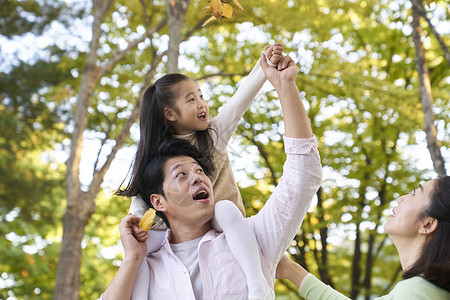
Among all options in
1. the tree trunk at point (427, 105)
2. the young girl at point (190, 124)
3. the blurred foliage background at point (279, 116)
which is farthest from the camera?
the blurred foliage background at point (279, 116)

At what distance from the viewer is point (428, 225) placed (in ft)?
4.61

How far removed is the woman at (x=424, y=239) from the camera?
4.38ft

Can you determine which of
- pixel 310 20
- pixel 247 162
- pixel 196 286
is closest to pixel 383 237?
pixel 247 162

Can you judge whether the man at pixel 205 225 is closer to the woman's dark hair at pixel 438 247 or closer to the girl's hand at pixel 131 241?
the girl's hand at pixel 131 241

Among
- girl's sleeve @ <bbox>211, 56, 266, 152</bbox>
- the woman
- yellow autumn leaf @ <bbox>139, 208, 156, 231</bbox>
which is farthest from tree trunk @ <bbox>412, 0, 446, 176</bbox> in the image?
yellow autumn leaf @ <bbox>139, 208, 156, 231</bbox>

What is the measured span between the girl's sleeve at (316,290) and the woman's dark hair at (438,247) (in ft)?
0.77

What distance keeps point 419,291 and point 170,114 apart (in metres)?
0.97

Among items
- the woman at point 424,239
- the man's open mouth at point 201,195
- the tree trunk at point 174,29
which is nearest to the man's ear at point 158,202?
the man's open mouth at point 201,195

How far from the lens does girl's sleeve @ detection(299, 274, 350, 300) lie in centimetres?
157

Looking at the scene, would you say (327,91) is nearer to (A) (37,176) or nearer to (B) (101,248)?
(B) (101,248)

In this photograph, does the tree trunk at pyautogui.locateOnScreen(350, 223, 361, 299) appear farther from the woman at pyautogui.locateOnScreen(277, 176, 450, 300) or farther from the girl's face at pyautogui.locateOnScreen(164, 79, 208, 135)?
the woman at pyautogui.locateOnScreen(277, 176, 450, 300)

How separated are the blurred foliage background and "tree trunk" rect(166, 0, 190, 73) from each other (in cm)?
1

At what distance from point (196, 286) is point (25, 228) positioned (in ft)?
28.3

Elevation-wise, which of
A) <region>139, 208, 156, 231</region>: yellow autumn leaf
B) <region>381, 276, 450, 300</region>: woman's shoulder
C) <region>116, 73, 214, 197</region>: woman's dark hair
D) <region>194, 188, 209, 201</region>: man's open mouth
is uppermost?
<region>116, 73, 214, 197</region>: woman's dark hair
